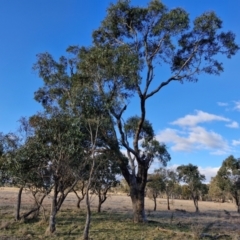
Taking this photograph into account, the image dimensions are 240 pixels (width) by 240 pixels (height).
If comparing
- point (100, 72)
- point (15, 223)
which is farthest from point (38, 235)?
point (100, 72)

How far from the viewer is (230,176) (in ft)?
194

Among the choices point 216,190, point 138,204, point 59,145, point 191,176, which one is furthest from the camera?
point 216,190

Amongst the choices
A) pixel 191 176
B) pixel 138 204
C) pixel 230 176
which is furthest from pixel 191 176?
pixel 138 204

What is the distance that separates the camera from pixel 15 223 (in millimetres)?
21531

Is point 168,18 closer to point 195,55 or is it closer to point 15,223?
point 195,55

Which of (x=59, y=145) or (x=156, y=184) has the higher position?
(x=156, y=184)

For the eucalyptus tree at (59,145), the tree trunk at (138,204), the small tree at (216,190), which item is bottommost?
the tree trunk at (138,204)

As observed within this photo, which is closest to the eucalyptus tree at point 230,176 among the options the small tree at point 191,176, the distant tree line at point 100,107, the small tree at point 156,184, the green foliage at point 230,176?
the green foliage at point 230,176

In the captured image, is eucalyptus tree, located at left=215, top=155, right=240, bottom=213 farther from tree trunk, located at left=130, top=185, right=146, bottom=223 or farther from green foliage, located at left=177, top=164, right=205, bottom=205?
tree trunk, located at left=130, top=185, right=146, bottom=223

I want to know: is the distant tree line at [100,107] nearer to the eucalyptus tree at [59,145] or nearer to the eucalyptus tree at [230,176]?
A: the eucalyptus tree at [59,145]

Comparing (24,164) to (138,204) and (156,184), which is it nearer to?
(138,204)

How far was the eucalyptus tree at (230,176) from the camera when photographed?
190ft

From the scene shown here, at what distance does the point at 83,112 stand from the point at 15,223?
837 centimetres

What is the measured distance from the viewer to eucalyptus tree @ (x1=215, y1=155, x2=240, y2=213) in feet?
190
